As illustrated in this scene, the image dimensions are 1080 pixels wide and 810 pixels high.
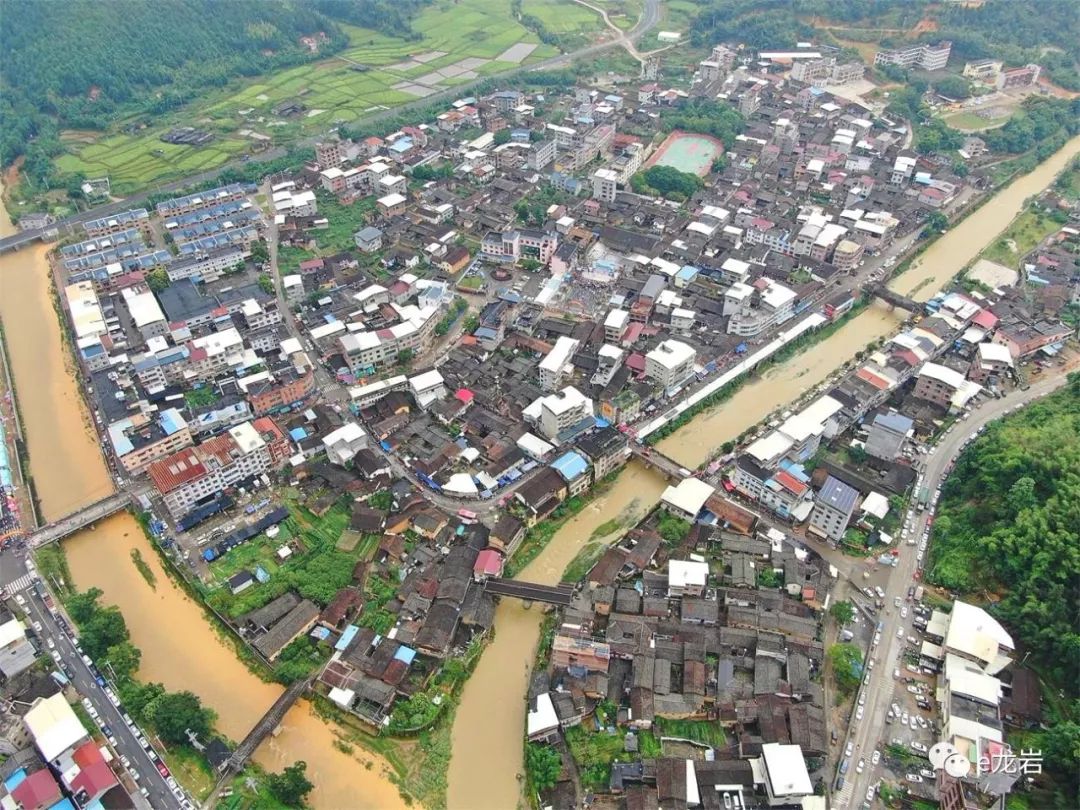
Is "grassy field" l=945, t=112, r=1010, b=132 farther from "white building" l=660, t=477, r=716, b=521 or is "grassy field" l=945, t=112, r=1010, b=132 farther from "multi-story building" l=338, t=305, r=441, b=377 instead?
"multi-story building" l=338, t=305, r=441, b=377

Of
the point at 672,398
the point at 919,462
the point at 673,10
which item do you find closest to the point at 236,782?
the point at 672,398

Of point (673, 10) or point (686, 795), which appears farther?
point (673, 10)

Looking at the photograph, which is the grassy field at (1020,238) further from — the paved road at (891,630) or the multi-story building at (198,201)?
the multi-story building at (198,201)

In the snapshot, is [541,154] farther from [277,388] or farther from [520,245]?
[277,388]

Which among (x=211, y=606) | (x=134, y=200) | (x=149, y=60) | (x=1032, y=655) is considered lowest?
(x=1032, y=655)

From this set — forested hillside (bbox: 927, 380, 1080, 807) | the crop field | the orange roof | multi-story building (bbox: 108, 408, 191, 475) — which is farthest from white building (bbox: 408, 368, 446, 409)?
the crop field

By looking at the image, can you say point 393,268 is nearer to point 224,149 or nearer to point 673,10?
point 224,149
